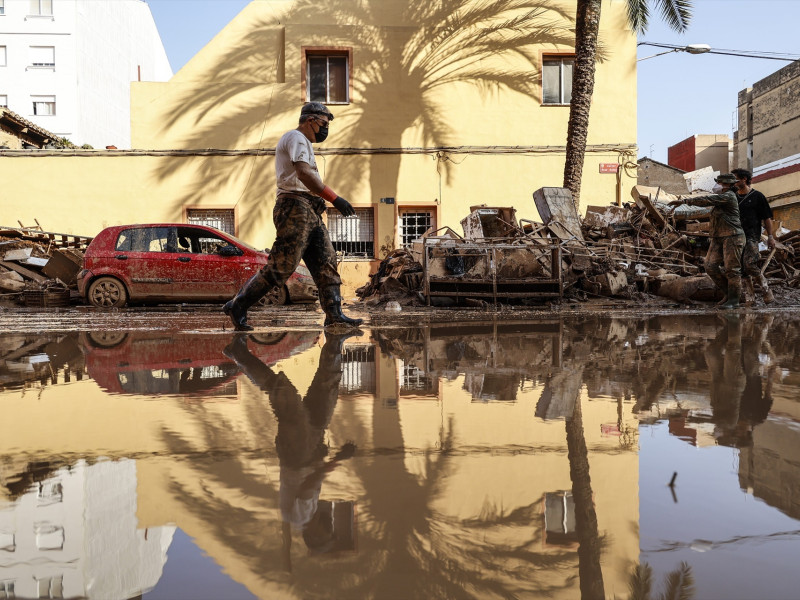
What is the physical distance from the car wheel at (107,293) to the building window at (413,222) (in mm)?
8708

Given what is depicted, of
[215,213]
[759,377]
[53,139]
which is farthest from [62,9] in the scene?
[759,377]

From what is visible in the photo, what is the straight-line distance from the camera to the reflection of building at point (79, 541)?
1.48 meters

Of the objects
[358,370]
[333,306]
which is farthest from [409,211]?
[358,370]

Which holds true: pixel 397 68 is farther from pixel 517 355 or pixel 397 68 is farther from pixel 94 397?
pixel 94 397

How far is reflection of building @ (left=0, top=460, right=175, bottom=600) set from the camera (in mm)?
1480

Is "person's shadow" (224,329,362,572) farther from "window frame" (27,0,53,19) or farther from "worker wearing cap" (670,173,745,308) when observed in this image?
"window frame" (27,0,53,19)

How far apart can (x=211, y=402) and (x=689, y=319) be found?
22.4 feet

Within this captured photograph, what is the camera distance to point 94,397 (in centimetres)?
352

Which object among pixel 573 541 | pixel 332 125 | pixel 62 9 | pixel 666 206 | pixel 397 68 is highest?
pixel 62 9

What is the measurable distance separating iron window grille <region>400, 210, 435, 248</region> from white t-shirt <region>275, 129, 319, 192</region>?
13.3 metres

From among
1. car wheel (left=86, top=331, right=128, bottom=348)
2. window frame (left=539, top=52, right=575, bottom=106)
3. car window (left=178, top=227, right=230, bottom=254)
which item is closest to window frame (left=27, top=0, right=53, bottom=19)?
window frame (left=539, top=52, right=575, bottom=106)

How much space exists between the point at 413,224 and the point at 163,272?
8660 millimetres

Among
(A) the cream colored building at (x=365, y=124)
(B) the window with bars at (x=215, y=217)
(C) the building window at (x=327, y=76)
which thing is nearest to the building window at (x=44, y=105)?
(A) the cream colored building at (x=365, y=124)

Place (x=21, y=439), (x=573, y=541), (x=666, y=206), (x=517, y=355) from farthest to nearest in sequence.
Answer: (x=666, y=206) → (x=517, y=355) → (x=21, y=439) → (x=573, y=541)
